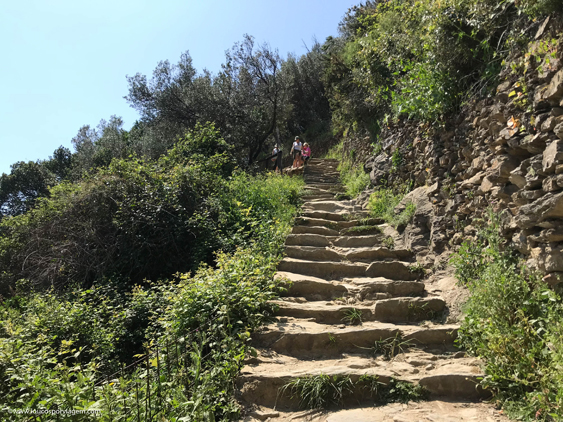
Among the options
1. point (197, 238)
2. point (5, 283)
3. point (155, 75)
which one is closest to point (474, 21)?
point (197, 238)

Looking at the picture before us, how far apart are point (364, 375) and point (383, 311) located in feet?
4.37

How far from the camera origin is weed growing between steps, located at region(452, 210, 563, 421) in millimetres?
2684

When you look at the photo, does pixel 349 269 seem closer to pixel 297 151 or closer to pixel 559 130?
pixel 559 130

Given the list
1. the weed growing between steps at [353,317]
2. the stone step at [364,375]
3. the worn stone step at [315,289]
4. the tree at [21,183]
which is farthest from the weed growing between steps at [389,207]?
the tree at [21,183]

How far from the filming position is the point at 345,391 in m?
3.28

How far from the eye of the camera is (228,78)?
1725cm

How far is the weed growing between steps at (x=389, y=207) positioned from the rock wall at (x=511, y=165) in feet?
0.73

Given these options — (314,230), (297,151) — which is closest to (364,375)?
(314,230)

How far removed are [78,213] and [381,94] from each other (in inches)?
315

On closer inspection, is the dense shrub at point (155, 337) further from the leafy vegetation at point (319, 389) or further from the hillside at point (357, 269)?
the leafy vegetation at point (319, 389)

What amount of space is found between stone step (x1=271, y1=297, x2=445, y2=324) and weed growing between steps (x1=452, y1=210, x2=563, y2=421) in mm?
566

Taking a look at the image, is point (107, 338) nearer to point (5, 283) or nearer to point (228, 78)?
point (5, 283)

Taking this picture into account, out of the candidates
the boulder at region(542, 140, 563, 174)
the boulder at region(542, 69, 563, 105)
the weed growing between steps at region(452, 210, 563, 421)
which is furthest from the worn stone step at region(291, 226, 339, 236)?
the boulder at region(542, 69, 563, 105)

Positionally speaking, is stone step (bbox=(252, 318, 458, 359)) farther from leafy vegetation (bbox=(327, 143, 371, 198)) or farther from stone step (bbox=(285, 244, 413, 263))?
leafy vegetation (bbox=(327, 143, 371, 198))
